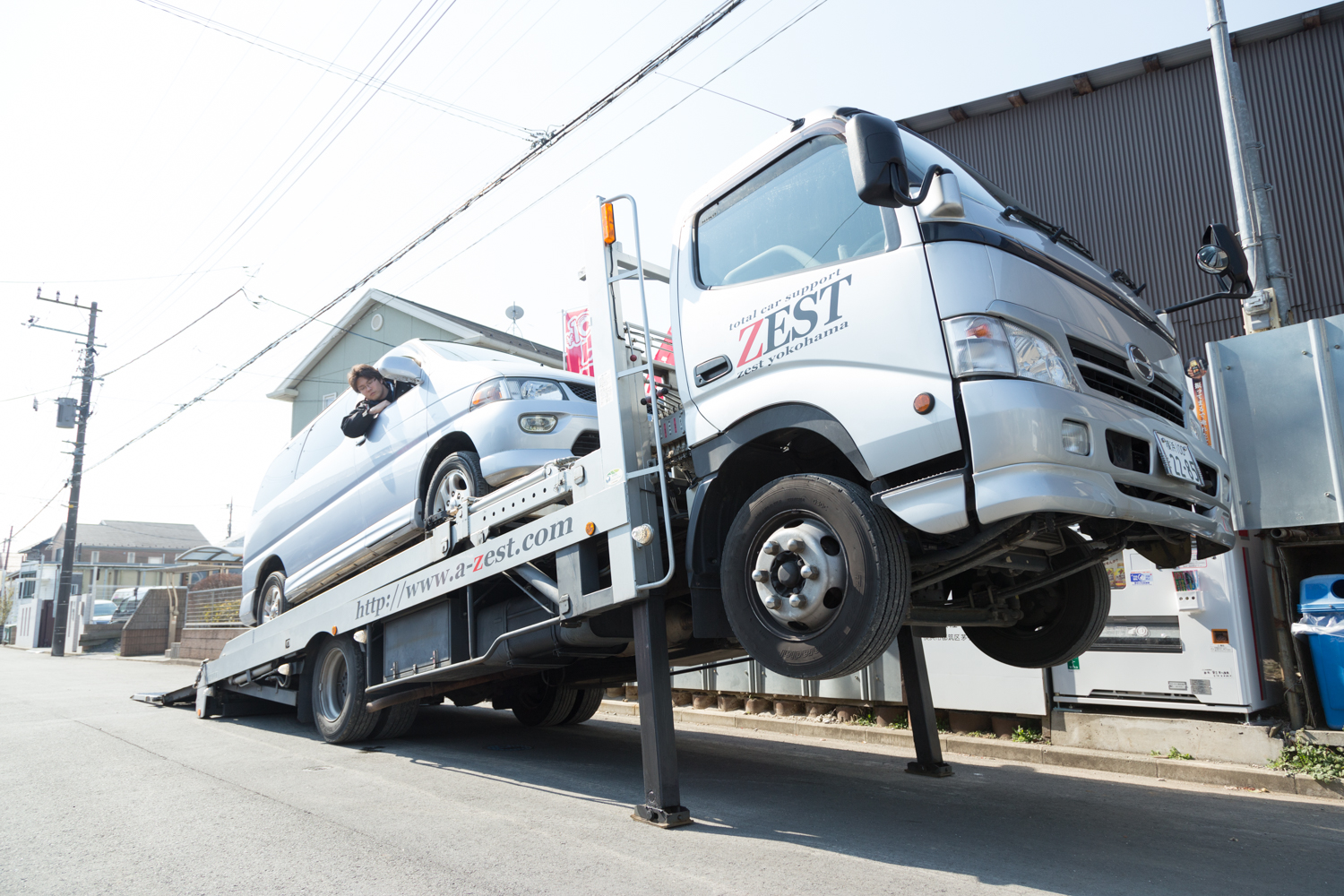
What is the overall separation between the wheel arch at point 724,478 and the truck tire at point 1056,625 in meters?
1.42

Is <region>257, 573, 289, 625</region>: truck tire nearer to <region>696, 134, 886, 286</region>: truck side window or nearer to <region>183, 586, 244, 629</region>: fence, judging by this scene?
<region>696, 134, 886, 286</region>: truck side window

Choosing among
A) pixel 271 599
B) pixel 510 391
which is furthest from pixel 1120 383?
pixel 271 599

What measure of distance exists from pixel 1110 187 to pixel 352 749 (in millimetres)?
12357

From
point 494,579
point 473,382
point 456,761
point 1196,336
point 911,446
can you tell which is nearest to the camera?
point 911,446

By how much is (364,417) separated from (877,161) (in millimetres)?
5014

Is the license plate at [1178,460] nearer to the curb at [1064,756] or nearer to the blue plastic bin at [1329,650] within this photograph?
the blue plastic bin at [1329,650]

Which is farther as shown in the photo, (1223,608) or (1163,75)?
(1163,75)

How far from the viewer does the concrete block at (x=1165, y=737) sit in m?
5.57

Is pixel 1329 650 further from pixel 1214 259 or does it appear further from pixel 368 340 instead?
pixel 368 340

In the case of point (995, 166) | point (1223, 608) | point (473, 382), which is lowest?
point (1223, 608)

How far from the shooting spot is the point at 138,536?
233 feet

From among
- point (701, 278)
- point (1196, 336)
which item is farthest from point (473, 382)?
point (1196, 336)

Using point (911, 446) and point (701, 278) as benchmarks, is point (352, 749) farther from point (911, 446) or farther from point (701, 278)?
point (911, 446)

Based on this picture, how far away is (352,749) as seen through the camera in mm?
6633
